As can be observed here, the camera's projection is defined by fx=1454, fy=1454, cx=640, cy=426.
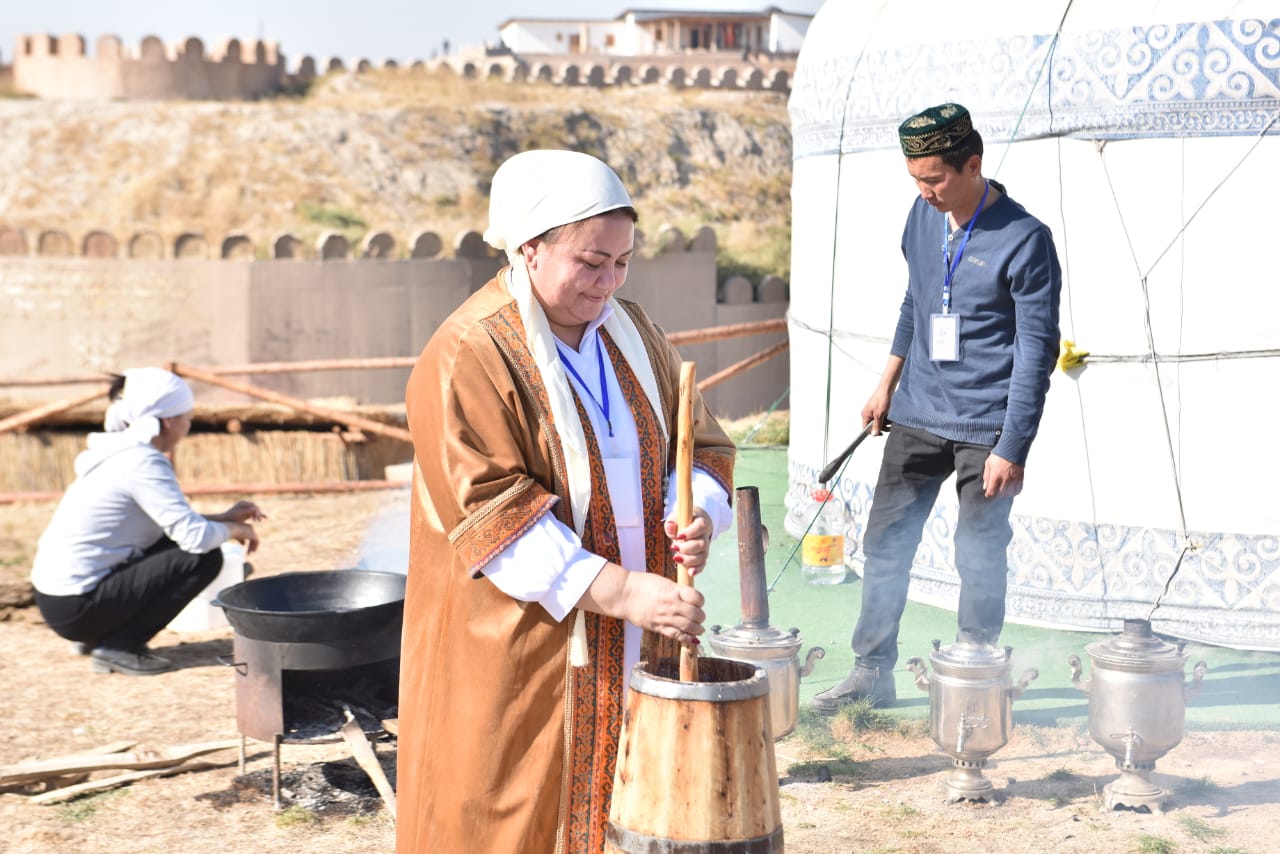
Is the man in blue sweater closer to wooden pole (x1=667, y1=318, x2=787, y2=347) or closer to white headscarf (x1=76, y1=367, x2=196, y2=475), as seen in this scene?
white headscarf (x1=76, y1=367, x2=196, y2=475)

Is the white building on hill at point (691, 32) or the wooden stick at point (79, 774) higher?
the white building on hill at point (691, 32)

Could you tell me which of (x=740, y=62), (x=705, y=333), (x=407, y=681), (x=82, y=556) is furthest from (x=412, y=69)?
(x=407, y=681)

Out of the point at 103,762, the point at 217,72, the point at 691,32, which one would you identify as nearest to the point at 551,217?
the point at 103,762

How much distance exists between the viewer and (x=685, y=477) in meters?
2.18

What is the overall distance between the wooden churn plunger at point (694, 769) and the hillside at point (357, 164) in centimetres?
2088

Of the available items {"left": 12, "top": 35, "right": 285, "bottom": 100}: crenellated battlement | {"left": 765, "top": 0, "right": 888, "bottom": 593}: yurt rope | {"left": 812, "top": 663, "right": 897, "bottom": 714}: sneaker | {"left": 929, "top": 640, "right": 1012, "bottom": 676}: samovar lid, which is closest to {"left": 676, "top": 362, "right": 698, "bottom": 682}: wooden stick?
{"left": 929, "top": 640, "right": 1012, "bottom": 676}: samovar lid

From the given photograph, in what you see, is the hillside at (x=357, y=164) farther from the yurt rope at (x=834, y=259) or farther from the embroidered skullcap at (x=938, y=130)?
the embroidered skullcap at (x=938, y=130)

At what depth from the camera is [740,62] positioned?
4334cm

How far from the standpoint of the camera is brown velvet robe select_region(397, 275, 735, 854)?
2117 millimetres

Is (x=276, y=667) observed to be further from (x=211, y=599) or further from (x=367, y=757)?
(x=211, y=599)

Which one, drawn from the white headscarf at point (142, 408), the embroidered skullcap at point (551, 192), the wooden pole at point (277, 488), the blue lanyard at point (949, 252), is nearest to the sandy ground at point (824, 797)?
the white headscarf at point (142, 408)

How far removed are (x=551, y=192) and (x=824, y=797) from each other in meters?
2.21

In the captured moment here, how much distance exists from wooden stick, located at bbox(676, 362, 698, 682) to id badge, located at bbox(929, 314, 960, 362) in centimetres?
187

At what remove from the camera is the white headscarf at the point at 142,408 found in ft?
16.4
